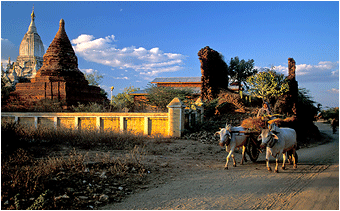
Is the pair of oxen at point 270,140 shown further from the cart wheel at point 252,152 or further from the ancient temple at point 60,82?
the ancient temple at point 60,82

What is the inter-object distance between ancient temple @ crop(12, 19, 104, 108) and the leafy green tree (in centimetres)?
1561

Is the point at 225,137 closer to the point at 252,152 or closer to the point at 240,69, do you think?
the point at 252,152

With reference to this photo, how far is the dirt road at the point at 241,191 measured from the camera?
183 inches

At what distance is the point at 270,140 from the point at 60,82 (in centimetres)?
2011

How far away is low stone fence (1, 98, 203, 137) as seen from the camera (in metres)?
15.3

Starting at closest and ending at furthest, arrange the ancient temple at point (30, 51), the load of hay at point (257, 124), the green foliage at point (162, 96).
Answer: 1. the load of hay at point (257, 124)
2. the green foliage at point (162, 96)
3. the ancient temple at point (30, 51)

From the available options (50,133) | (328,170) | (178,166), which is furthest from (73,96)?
(328,170)

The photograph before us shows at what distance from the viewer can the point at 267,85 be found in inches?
847

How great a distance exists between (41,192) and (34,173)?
0.77m

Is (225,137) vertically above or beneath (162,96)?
beneath

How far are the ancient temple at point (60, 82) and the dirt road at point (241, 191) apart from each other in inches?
713

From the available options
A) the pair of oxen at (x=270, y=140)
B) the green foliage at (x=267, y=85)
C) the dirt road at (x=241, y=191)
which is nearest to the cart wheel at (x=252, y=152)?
the pair of oxen at (x=270, y=140)

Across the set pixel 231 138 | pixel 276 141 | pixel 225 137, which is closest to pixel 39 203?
pixel 225 137

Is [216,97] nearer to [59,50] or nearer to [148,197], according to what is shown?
[59,50]
